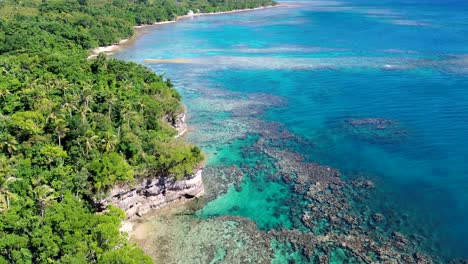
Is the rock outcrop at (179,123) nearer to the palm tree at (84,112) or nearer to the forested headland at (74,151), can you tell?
the forested headland at (74,151)

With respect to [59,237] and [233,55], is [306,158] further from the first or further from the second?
→ [233,55]

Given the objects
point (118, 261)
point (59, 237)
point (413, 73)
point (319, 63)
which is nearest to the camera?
point (118, 261)

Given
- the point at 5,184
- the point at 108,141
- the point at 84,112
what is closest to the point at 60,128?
the point at 84,112

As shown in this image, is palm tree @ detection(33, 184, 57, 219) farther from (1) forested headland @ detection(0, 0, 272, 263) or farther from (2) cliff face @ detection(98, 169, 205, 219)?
(2) cliff face @ detection(98, 169, 205, 219)

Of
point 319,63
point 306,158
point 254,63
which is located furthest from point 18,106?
point 319,63

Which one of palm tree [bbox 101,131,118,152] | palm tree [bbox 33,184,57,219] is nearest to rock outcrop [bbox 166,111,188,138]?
palm tree [bbox 101,131,118,152]

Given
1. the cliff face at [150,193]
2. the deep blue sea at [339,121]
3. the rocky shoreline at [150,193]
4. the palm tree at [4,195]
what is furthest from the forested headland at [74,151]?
the deep blue sea at [339,121]

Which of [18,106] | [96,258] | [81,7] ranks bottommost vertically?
[96,258]
